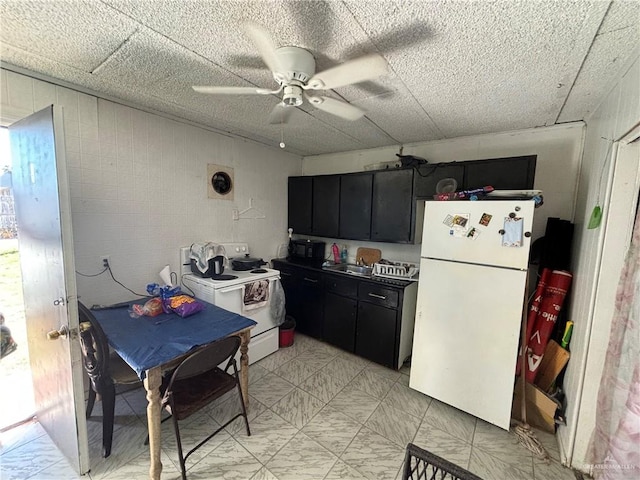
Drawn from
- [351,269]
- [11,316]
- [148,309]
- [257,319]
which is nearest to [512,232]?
[351,269]

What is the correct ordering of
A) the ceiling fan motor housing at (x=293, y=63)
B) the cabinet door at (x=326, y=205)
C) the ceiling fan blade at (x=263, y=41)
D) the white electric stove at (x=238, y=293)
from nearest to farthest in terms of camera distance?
the ceiling fan blade at (x=263, y=41)
the ceiling fan motor housing at (x=293, y=63)
the white electric stove at (x=238, y=293)
the cabinet door at (x=326, y=205)

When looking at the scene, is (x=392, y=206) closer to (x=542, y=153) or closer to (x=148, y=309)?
(x=542, y=153)

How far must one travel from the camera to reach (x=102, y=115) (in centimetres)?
205

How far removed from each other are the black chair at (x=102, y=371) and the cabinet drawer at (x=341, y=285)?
1.83m

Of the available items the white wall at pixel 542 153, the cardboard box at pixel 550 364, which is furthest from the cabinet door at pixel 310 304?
the cardboard box at pixel 550 364

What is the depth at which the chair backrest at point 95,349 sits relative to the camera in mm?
1481

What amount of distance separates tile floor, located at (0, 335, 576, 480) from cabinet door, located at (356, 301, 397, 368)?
295 millimetres

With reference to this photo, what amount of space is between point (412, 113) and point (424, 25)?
3.44 feet

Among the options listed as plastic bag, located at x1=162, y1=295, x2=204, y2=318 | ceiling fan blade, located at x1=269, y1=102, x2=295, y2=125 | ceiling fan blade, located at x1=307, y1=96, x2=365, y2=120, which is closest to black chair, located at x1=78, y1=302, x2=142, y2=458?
plastic bag, located at x1=162, y1=295, x2=204, y2=318

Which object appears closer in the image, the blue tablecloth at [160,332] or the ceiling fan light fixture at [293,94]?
the ceiling fan light fixture at [293,94]

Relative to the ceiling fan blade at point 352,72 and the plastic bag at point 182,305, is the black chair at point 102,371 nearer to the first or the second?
the plastic bag at point 182,305

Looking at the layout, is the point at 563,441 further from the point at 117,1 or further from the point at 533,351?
the point at 117,1

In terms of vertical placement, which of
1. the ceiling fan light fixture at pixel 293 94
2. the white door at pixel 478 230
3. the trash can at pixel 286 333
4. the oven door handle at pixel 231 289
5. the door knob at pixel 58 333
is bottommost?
the trash can at pixel 286 333

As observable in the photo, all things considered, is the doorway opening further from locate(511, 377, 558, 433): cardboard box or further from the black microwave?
locate(511, 377, 558, 433): cardboard box
